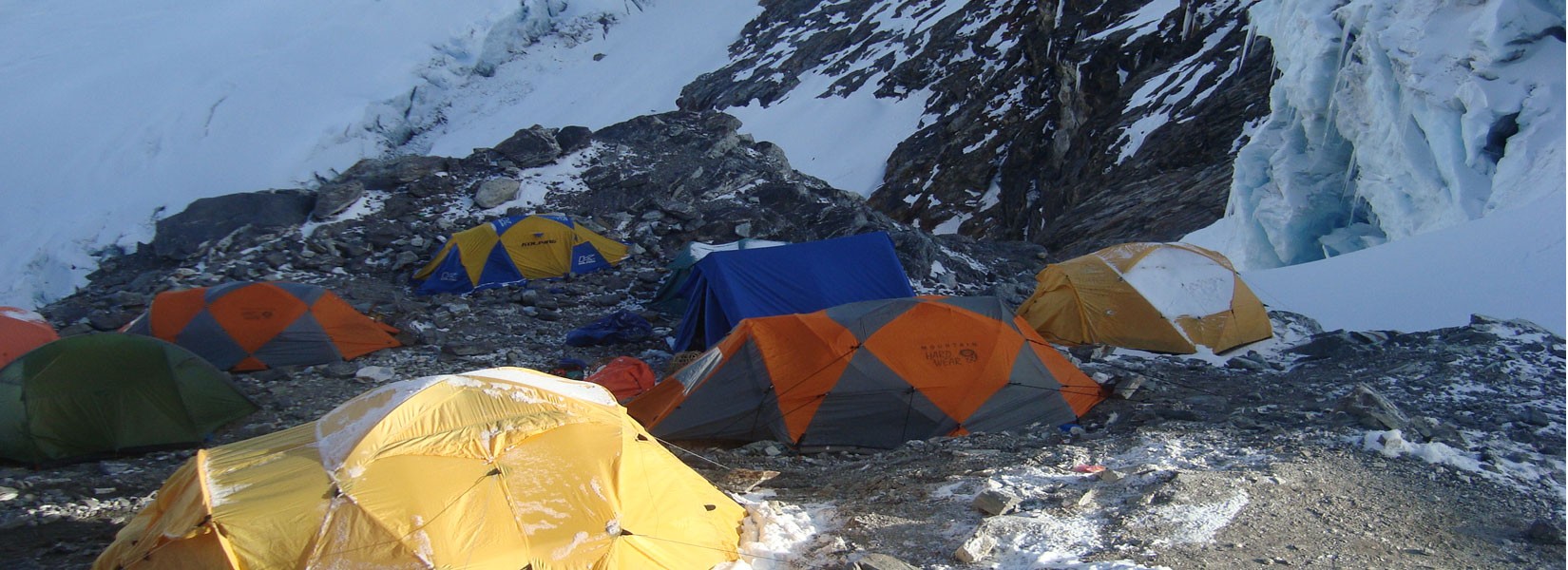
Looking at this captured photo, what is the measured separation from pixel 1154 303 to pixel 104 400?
32.4 ft

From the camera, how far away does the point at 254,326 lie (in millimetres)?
10234

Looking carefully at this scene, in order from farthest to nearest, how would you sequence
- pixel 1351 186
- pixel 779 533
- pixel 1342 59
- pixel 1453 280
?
1. pixel 1351 186
2. pixel 1342 59
3. pixel 1453 280
4. pixel 779 533

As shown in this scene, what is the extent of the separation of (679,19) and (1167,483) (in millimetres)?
48057

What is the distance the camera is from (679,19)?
163 ft

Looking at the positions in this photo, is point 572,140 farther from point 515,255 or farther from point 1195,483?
point 1195,483

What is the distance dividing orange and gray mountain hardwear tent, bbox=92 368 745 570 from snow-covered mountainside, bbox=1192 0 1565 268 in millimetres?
10016

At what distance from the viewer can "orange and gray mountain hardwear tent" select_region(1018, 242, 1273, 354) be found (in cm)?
999

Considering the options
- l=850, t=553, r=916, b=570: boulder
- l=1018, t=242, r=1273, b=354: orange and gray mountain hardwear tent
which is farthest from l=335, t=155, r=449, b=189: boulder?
l=850, t=553, r=916, b=570: boulder

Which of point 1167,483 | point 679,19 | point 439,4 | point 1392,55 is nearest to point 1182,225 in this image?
point 1392,55

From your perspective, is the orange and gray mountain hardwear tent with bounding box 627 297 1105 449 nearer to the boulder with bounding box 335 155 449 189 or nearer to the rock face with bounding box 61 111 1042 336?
the rock face with bounding box 61 111 1042 336

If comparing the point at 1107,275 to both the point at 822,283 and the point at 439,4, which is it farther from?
the point at 439,4

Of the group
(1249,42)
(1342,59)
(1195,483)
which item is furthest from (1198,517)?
(1249,42)

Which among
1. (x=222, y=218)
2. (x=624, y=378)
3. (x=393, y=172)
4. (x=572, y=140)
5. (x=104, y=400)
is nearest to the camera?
(x=104, y=400)

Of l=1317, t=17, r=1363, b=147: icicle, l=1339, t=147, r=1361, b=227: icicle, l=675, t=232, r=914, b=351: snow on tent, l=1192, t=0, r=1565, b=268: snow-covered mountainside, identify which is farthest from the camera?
l=1339, t=147, r=1361, b=227: icicle
